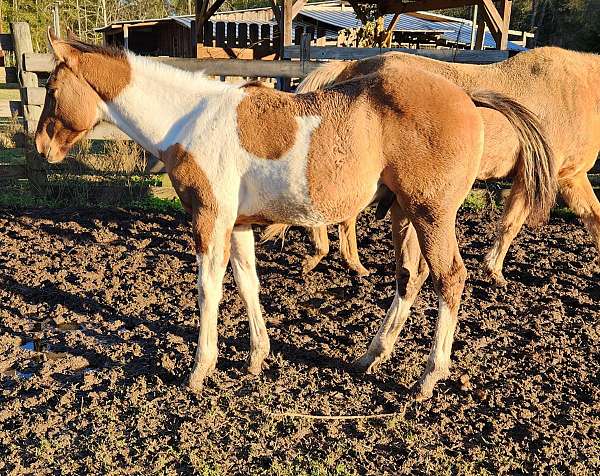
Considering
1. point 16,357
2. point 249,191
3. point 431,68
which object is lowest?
point 16,357

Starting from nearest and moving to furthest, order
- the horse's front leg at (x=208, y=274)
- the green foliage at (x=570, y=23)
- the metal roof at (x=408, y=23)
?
1. the horse's front leg at (x=208, y=274)
2. the metal roof at (x=408, y=23)
3. the green foliage at (x=570, y=23)

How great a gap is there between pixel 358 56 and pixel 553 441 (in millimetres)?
5830

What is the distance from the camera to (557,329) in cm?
423

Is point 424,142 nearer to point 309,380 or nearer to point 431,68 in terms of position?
point 309,380

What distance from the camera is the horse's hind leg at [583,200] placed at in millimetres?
5113

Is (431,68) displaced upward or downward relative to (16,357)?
upward

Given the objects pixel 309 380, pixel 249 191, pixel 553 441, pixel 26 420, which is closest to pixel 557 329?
pixel 553 441

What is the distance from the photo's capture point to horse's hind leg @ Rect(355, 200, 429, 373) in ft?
12.0

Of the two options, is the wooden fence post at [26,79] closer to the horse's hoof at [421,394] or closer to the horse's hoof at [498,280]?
the horse's hoof at [498,280]

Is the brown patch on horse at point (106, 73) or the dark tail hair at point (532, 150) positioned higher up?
the brown patch on horse at point (106, 73)

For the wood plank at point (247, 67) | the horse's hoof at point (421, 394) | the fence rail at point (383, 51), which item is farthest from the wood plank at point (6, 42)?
the horse's hoof at point (421, 394)

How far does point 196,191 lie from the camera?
3.16m

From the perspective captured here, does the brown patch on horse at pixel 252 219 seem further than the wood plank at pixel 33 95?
No

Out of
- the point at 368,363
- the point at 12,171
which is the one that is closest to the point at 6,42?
the point at 12,171
